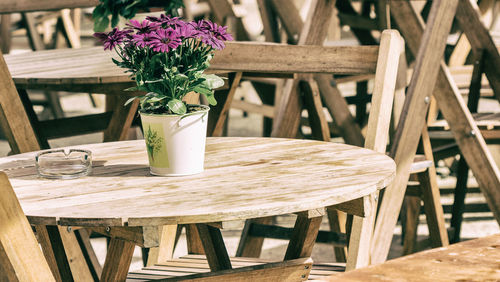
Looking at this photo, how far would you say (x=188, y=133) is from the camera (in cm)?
171

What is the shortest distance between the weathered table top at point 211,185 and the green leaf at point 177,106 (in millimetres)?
146

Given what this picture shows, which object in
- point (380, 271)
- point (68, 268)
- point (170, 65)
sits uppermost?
point (170, 65)

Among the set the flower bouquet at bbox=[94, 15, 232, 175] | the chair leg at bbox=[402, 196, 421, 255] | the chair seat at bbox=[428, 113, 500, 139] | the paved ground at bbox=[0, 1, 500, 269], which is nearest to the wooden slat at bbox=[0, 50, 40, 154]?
the paved ground at bbox=[0, 1, 500, 269]

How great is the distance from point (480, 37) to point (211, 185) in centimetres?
213

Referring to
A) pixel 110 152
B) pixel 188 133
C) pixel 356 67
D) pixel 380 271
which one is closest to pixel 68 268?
pixel 110 152

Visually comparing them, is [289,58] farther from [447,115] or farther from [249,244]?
[447,115]

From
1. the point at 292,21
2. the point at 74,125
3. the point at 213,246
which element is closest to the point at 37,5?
the point at 74,125

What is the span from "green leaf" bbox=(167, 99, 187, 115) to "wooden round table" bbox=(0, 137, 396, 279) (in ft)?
0.48

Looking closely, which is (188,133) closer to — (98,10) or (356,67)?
(98,10)

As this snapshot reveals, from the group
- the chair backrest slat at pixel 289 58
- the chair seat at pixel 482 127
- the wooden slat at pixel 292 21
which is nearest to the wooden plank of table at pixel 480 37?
the chair seat at pixel 482 127

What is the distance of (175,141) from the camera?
1702 mm

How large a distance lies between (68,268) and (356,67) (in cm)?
94

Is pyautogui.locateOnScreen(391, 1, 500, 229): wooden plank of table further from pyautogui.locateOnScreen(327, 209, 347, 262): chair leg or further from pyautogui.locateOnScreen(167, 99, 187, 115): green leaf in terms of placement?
pyautogui.locateOnScreen(167, 99, 187, 115): green leaf

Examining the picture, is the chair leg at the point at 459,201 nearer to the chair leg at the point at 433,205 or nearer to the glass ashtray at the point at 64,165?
the chair leg at the point at 433,205
